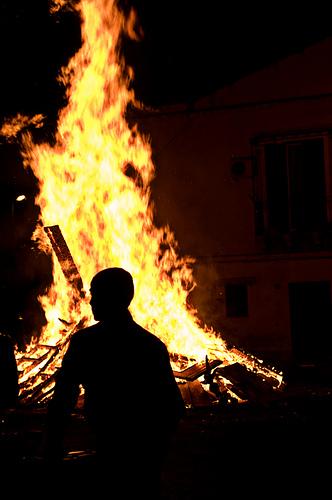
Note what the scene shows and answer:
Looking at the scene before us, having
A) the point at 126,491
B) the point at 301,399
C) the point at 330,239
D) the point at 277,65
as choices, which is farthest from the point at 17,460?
the point at 277,65

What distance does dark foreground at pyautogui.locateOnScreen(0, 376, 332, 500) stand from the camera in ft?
13.0

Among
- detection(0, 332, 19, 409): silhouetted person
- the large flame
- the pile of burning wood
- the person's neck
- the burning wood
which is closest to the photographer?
the person's neck

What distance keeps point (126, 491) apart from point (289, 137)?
14.6m

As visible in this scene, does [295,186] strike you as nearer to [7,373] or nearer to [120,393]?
[7,373]

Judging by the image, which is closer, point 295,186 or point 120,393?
point 120,393

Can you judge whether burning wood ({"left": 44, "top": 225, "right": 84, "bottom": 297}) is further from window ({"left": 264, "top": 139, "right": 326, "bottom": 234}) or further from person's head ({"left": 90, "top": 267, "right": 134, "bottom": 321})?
window ({"left": 264, "top": 139, "right": 326, "bottom": 234})

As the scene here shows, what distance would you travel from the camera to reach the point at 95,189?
37.2ft

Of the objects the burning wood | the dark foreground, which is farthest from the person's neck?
the burning wood

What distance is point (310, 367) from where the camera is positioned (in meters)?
12.5

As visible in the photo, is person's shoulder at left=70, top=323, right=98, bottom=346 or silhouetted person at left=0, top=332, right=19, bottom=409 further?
silhouetted person at left=0, top=332, right=19, bottom=409

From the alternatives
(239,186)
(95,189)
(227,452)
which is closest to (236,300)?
(239,186)

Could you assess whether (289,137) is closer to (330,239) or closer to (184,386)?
(330,239)

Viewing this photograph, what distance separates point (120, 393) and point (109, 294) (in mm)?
483

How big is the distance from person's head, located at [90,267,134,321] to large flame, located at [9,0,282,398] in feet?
24.1
